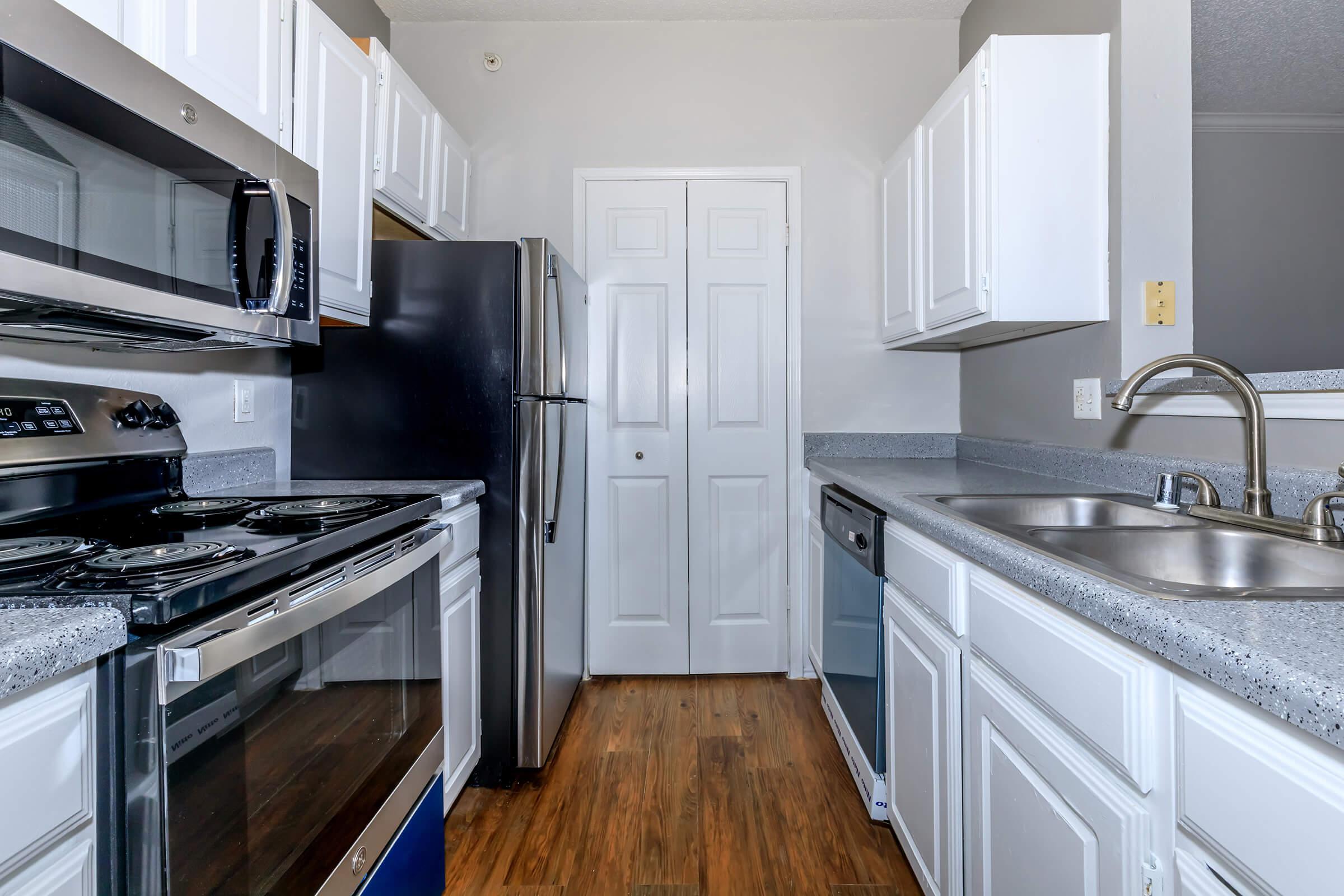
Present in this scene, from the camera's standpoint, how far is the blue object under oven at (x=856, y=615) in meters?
1.71

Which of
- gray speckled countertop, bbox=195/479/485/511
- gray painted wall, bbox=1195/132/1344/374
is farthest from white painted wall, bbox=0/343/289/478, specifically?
gray painted wall, bbox=1195/132/1344/374

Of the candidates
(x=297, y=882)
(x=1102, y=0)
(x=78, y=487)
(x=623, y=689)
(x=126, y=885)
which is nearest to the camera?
(x=126, y=885)

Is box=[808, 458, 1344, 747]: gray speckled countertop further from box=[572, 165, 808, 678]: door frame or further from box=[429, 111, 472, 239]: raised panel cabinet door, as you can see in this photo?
box=[429, 111, 472, 239]: raised panel cabinet door

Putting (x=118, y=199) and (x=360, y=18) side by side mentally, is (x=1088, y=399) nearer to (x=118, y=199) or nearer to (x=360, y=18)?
(x=118, y=199)

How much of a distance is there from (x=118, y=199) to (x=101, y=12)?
0.33 m

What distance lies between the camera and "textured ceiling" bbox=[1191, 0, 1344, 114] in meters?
2.39

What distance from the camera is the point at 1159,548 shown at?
4.02 ft

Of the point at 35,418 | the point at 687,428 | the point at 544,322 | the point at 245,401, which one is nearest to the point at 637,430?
the point at 687,428

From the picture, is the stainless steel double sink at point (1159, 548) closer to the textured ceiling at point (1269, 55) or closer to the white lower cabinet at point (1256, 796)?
the white lower cabinet at point (1256, 796)

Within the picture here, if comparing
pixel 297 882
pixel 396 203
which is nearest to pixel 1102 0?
pixel 396 203

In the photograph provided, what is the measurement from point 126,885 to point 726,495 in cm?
227

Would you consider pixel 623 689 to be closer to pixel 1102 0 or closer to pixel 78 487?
pixel 78 487

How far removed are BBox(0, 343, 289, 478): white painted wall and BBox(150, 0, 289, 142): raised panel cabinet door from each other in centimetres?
57

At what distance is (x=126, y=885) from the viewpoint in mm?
742
